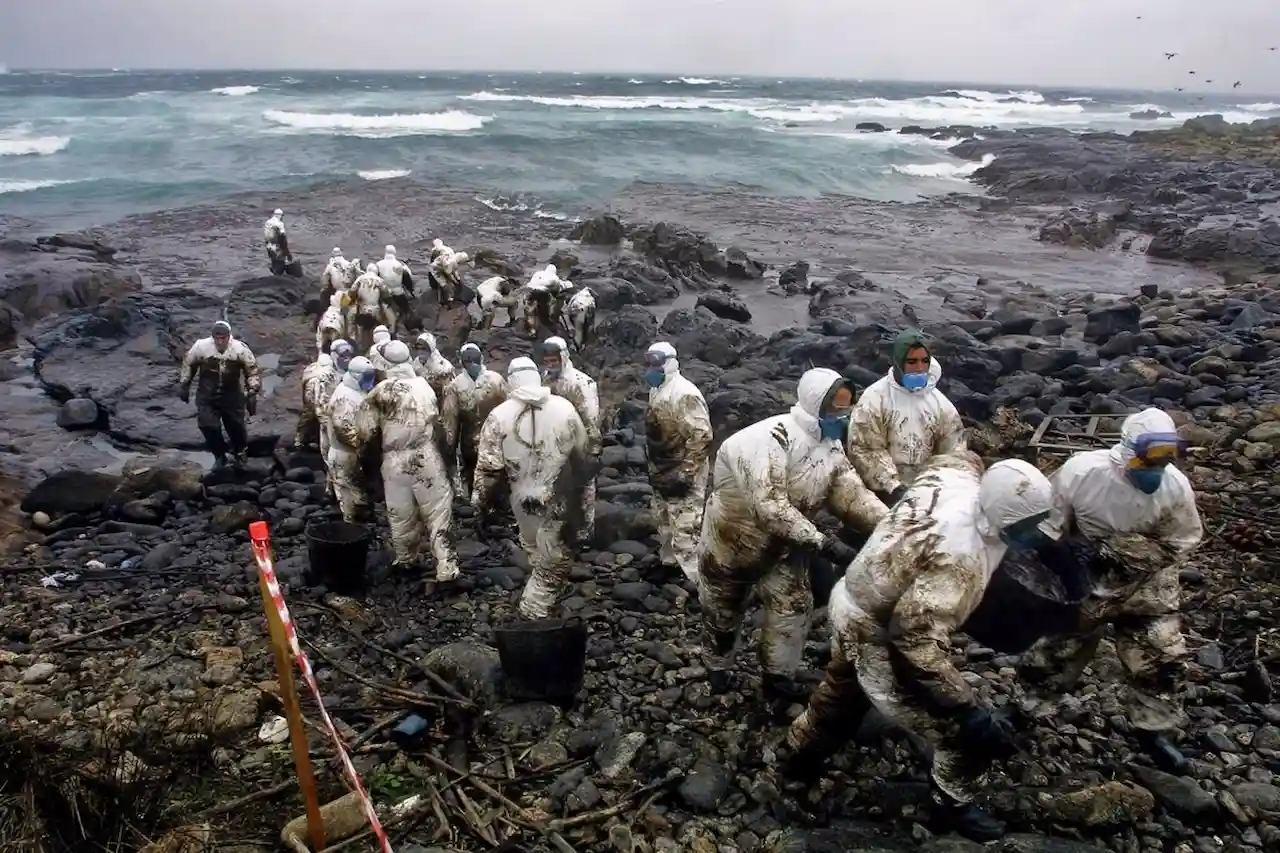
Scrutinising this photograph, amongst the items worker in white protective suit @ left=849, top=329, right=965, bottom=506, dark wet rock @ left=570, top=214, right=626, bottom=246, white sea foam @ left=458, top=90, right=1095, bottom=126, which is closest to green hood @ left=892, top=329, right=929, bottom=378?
worker in white protective suit @ left=849, top=329, right=965, bottom=506

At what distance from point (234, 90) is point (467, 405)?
239 ft

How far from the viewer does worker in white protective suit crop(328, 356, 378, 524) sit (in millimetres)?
6871

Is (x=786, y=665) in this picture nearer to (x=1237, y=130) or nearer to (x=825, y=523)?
(x=825, y=523)

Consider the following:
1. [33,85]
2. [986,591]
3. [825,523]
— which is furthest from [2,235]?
[33,85]

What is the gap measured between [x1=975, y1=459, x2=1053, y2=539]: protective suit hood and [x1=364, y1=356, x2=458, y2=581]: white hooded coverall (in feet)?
13.9

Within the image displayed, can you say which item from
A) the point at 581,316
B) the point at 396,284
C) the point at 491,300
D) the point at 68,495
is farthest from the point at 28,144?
the point at 68,495

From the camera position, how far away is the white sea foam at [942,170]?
129ft

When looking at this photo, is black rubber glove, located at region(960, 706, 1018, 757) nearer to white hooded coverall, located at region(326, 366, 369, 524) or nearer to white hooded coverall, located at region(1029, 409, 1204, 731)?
white hooded coverall, located at region(1029, 409, 1204, 731)

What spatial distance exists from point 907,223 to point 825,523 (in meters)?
22.4

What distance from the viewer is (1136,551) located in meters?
4.37

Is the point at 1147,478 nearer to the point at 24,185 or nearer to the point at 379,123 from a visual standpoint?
the point at 24,185

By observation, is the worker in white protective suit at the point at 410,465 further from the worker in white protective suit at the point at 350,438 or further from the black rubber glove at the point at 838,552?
the black rubber glove at the point at 838,552

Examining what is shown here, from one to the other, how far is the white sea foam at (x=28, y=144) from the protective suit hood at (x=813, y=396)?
42944 millimetres

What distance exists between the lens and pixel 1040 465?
8.17 metres
